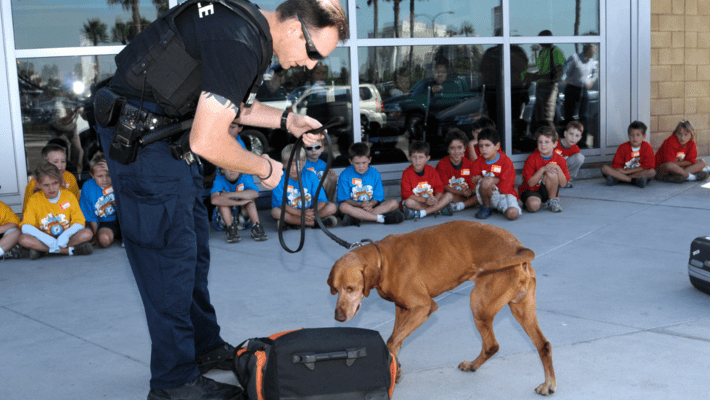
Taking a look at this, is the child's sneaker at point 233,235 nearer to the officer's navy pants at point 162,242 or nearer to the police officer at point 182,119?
the police officer at point 182,119

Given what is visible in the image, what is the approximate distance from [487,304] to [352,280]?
607 millimetres

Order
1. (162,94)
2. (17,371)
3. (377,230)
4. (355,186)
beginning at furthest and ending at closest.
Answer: (355,186) < (377,230) < (17,371) < (162,94)

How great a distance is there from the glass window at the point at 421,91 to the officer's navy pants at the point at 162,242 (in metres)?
5.71

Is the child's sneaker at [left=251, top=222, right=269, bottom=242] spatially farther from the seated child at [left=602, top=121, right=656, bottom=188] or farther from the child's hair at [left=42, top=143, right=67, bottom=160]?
the seated child at [left=602, top=121, right=656, bottom=188]

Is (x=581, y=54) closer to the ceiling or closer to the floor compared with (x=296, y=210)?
closer to the ceiling

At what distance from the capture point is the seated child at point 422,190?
23.9 feet

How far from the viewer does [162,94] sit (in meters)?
2.53

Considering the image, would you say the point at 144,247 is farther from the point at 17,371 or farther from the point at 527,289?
the point at 527,289

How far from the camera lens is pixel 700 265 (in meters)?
4.21

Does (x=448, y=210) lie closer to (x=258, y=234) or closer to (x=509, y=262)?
(x=258, y=234)

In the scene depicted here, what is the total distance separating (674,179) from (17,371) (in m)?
7.89

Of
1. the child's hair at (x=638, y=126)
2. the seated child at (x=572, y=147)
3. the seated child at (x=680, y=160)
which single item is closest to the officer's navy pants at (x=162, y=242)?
the seated child at (x=572, y=147)

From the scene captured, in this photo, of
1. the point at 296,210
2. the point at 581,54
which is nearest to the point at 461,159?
the point at 296,210

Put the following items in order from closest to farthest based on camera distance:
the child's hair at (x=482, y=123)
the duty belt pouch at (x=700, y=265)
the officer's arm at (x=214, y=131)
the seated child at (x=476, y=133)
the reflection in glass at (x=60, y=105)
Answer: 1. the officer's arm at (x=214, y=131)
2. the duty belt pouch at (x=700, y=265)
3. the reflection in glass at (x=60, y=105)
4. the seated child at (x=476, y=133)
5. the child's hair at (x=482, y=123)
